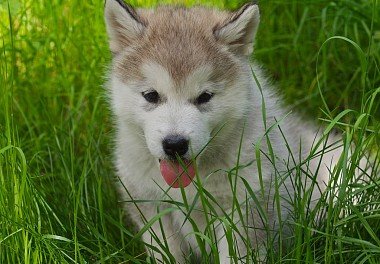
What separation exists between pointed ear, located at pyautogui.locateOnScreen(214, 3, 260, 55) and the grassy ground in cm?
38

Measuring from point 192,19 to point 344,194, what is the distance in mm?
1230

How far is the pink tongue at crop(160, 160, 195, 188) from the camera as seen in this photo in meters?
4.05

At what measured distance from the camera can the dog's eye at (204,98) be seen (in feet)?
13.1

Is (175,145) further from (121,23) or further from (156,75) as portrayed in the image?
(121,23)

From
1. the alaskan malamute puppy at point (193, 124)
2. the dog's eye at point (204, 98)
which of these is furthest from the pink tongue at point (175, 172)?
the dog's eye at point (204, 98)

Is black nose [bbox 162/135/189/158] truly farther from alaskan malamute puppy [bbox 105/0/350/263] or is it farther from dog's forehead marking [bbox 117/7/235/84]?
dog's forehead marking [bbox 117/7/235/84]

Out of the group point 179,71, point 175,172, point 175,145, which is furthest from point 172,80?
point 175,172

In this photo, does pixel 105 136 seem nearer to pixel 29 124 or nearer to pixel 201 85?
pixel 29 124

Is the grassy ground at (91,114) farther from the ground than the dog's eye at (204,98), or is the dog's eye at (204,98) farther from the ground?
the dog's eye at (204,98)

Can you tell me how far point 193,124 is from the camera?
3879 millimetres

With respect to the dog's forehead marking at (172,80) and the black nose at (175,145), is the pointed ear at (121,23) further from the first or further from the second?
the black nose at (175,145)

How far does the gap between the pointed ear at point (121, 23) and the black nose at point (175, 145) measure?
71cm

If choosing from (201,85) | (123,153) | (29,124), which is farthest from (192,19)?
(29,124)

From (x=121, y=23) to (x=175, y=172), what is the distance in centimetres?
83
